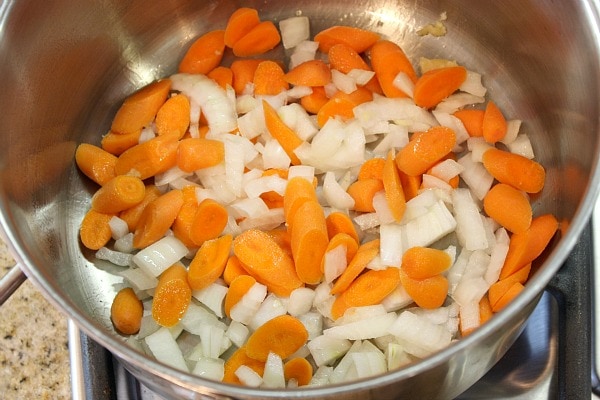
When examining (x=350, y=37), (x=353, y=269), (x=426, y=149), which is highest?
(x=350, y=37)

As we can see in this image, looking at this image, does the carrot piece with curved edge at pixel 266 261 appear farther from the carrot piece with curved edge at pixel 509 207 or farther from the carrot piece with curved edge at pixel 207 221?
the carrot piece with curved edge at pixel 509 207

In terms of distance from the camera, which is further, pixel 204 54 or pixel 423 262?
pixel 204 54

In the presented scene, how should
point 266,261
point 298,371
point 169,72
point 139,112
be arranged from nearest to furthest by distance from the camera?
point 298,371, point 266,261, point 139,112, point 169,72

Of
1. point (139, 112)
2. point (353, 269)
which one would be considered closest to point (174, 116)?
point (139, 112)

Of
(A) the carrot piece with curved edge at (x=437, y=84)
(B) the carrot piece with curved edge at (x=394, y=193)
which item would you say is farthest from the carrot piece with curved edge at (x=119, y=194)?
(A) the carrot piece with curved edge at (x=437, y=84)

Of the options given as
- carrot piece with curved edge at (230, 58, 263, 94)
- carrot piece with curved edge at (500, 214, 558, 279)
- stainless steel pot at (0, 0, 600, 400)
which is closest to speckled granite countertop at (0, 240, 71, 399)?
stainless steel pot at (0, 0, 600, 400)

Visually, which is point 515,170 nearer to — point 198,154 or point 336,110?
point 336,110

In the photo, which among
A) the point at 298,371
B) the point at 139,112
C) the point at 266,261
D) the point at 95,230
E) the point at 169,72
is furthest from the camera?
the point at 169,72
